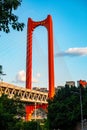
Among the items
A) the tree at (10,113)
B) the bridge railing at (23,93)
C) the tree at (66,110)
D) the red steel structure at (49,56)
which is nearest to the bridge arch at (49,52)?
the red steel structure at (49,56)

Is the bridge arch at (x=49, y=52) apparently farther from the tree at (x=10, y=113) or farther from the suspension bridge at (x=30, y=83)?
the tree at (x=10, y=113)

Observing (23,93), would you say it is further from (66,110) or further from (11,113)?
(11,113)

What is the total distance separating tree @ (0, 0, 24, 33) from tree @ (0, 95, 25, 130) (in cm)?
1253

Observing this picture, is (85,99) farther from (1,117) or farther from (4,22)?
(4,22)

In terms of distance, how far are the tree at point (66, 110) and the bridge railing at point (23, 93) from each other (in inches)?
621

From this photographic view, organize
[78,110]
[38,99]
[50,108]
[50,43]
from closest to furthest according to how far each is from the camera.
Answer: [78,110], [50,108], [50,43], [38,99]

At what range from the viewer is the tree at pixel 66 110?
48.0 metres

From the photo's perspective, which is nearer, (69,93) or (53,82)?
(69,93)

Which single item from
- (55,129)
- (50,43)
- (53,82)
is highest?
(50,43)

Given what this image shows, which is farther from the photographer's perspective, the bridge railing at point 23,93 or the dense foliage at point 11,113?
the bridge railing at point 23,93

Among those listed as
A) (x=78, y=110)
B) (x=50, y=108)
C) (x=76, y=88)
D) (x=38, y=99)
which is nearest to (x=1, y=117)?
(x=78, y=110)

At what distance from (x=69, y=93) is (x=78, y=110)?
20.7 feet

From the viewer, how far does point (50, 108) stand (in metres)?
51.7

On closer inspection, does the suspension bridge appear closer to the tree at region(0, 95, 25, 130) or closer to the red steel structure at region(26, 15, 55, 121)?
the red steel structure at region(26, 15, 55, 121)
